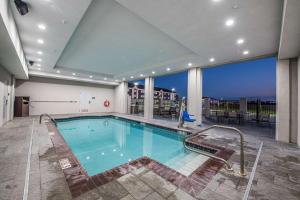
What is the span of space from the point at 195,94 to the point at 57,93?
1017 centimetres

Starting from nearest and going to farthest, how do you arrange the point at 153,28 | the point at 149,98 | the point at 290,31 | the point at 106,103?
Result: the point at 290,31 → the point at 153,28 → the point at 149,98 → the point at 106,103

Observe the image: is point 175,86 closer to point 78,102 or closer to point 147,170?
point 78,102

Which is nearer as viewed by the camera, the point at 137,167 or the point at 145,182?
the point at 145,182

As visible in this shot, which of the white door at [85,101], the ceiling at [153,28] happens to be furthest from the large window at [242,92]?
the white door at [85,101]

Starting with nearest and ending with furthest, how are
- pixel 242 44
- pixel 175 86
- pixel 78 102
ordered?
pixel 242 44 < pixel 78 102 < pixel 175 86

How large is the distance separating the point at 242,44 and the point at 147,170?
14.8ft

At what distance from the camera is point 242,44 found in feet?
13.4

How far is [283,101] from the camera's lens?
4.40 meters

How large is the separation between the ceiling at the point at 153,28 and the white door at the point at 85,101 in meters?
6.17

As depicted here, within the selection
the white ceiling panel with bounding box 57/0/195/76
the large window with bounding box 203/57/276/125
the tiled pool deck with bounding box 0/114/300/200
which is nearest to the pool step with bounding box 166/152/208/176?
the tiled pool deck with bounding box 0/114/300/200

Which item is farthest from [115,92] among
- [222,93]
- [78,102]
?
[222,93]

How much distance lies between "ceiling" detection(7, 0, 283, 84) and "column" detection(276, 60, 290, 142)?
2.40 feet

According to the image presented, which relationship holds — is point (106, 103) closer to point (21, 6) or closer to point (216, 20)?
point (21, 6)

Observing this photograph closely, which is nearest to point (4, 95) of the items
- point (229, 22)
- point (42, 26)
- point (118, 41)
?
point (42, 26)
